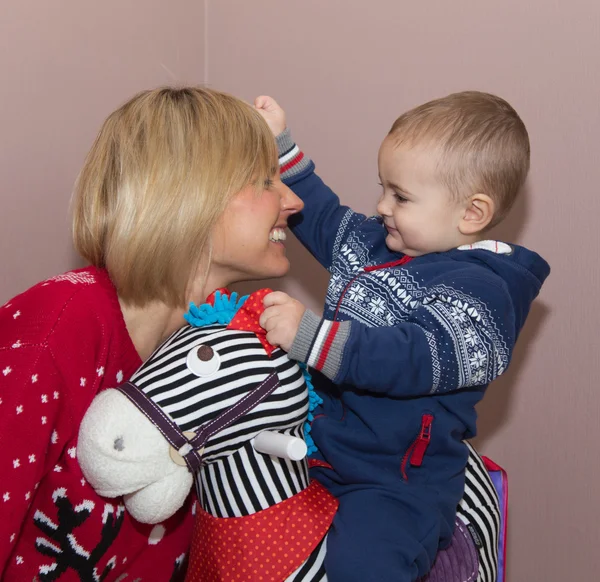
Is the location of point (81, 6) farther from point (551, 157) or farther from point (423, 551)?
point (423, 551)

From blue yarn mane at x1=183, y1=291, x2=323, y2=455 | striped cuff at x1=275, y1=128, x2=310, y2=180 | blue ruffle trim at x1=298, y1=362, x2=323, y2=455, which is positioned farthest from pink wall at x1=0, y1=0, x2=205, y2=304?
blue ruffle trim at x1=298, y1=362, x2=323, y2=455

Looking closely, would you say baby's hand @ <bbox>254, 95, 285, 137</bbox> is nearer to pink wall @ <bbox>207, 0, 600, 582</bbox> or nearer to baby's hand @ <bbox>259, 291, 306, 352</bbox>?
pink wall @ <bbox>207, 0, 600, 582</bbox>

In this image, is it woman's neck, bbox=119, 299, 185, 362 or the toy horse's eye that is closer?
the toy horse's eye

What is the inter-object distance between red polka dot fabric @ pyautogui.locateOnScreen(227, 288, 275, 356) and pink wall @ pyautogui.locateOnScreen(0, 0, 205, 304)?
590mm

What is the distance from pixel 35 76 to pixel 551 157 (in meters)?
1.01

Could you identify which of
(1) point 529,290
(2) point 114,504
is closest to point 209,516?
(2) point 114,504

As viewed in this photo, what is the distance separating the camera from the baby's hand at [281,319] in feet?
3.38

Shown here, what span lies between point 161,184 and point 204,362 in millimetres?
299

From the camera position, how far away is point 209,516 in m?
1.04

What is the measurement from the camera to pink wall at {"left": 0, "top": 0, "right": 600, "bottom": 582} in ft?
4.73

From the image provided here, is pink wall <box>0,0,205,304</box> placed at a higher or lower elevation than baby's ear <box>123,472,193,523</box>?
higher

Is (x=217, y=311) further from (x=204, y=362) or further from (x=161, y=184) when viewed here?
(x=161, y=184)

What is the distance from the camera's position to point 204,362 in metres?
0.99

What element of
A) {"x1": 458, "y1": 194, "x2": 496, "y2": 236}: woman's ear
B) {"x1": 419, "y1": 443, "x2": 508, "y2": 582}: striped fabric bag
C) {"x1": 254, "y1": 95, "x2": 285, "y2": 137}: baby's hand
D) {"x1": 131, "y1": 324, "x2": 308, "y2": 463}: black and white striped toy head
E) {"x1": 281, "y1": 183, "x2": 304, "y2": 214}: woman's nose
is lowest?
{"x1": 419, "y1": 443, "x2": 508, "y2": 582}: striped fabric bag
